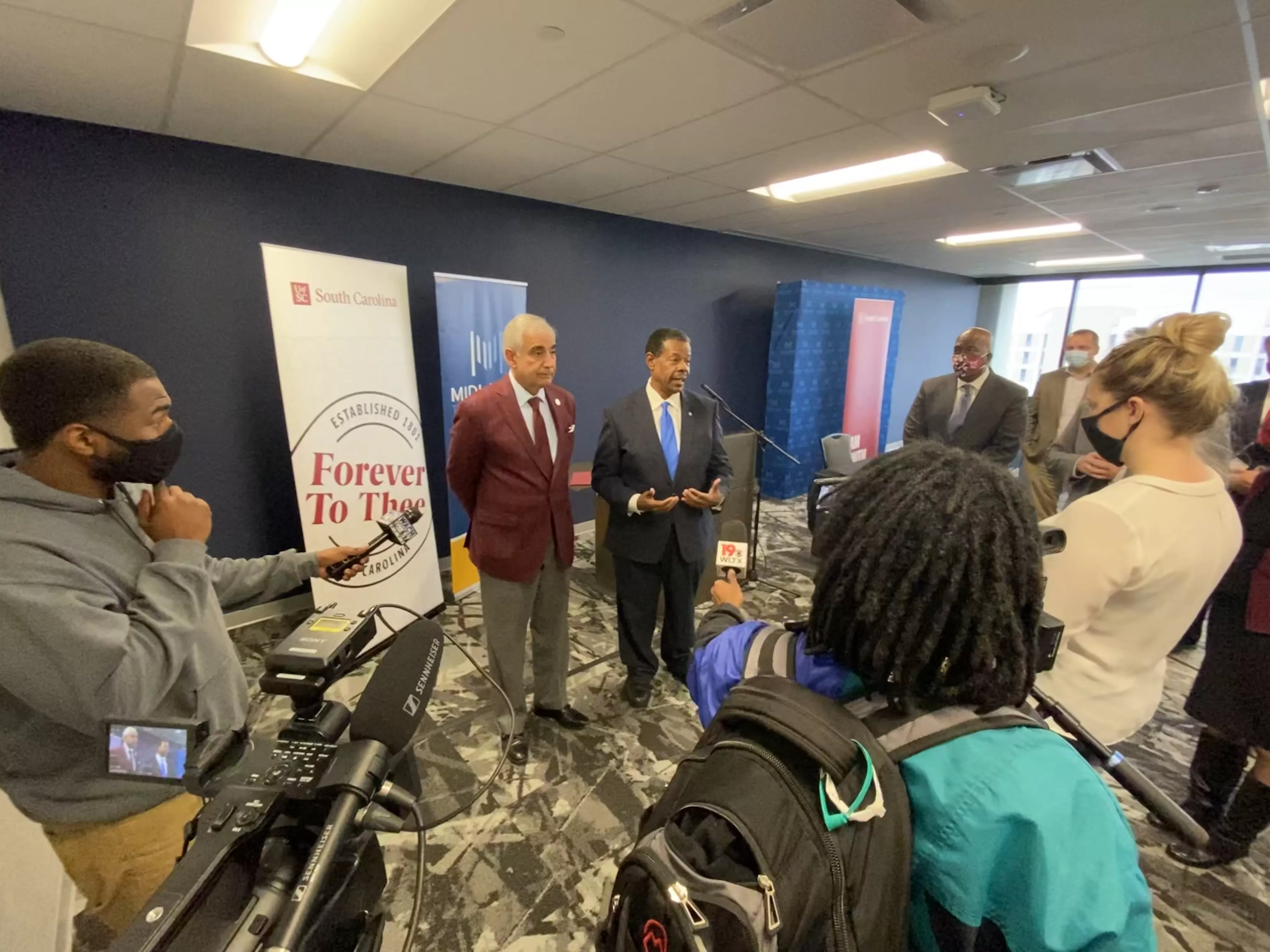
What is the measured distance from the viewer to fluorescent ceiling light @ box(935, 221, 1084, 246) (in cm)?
436

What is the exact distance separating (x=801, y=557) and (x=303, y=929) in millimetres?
3965

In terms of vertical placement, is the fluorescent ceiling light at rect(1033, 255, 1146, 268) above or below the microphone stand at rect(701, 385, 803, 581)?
above

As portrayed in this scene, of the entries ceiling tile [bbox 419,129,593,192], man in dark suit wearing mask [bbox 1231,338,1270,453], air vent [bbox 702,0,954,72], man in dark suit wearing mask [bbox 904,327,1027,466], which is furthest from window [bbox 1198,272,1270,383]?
ceiling tile [bbox 419,129,593,192]

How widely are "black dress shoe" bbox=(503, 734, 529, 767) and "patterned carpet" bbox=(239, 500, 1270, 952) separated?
32 millimetres

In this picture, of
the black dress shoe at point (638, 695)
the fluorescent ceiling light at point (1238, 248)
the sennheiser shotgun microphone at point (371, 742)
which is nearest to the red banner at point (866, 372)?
the fluorescent ceiling light at point (1238, 248)

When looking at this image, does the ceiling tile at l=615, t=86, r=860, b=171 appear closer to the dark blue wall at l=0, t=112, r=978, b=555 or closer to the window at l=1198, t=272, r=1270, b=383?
the dark blue wall at l=0, t=112, r=978, b=555

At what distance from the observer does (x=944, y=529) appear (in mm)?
595

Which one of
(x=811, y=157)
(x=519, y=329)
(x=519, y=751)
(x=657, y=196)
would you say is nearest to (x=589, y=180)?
(x=657, y=196)

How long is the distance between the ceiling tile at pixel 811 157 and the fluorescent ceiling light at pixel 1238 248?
16.0 ft

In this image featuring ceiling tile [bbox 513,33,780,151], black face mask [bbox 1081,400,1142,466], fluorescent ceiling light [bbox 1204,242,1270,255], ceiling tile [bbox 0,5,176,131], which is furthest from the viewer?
fluorescent ceiling light [bbox 1204,242,1270,255]

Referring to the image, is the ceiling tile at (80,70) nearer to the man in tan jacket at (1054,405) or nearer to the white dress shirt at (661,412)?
the white dress shirt at (661,412)

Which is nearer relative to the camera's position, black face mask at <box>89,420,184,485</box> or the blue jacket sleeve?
the blue jacket sleeve

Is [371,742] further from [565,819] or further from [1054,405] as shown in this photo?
[1054,405]

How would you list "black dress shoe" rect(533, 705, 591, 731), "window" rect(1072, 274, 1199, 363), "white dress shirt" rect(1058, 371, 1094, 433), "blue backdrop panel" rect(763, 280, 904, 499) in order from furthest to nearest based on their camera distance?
"window" rect(1072, 274, 1199, 363) → "blue backdrop panel" rect(763, 280, 904, 499) → "white dress shirt" rect(1058, 371, 1094, 433) → "black dress shoe" rect(533, 705, 591, 731)
